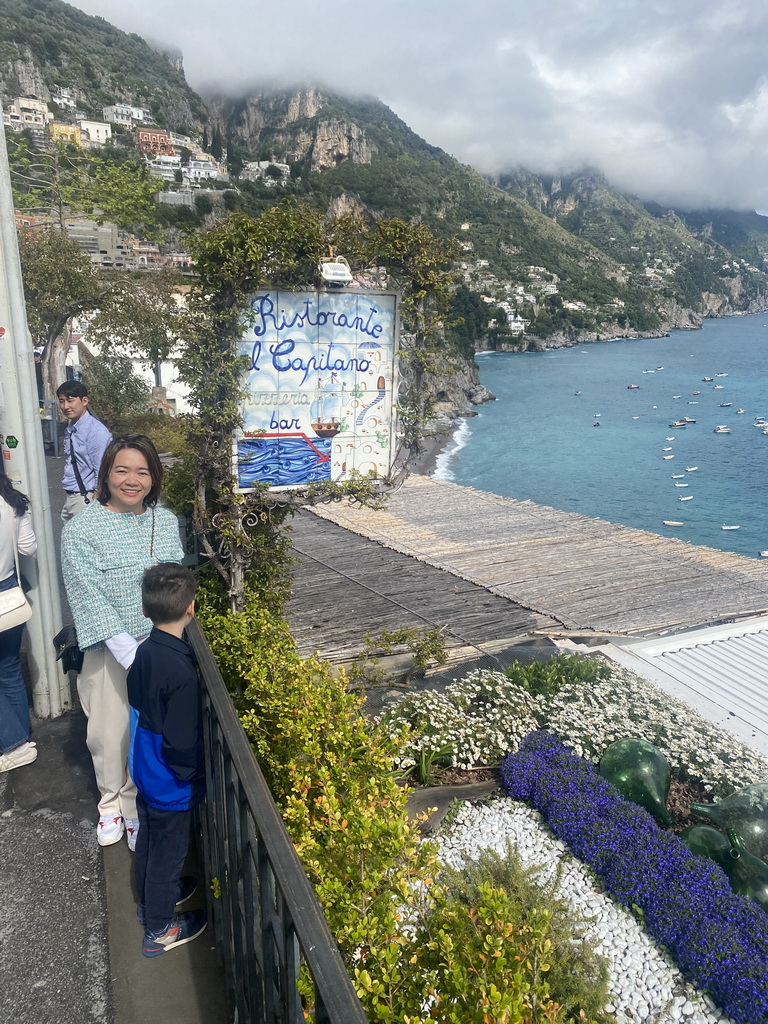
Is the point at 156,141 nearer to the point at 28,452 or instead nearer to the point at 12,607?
the point at 28,452

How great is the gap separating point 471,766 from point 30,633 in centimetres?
303

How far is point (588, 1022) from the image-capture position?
2900mm

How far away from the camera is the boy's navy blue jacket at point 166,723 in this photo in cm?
251

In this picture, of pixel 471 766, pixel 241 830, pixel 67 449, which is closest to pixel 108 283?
pixel 67 449

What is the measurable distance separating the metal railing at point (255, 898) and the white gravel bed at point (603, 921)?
1538 mm

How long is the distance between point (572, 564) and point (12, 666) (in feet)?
26.3

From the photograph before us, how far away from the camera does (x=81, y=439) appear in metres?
4.89

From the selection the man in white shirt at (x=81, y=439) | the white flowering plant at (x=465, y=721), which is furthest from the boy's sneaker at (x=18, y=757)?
the white flowering plant at (x=465, y=721)

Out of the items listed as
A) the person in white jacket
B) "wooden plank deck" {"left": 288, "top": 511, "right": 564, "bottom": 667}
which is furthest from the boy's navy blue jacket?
"wooden plank deck" {"left": 288, "top": 511, "right": 564, "bottom": 667}

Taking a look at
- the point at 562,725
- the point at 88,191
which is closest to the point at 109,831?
the point at 562,725

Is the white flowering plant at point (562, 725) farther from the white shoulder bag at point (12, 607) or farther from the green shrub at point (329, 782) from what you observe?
the white shoulder bag at point (12, 607)

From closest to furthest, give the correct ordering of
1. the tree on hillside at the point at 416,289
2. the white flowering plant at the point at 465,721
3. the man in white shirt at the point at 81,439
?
the tree on hillside at the point at 416,289 → the man in white shirt at the point at 81,439 → the white flowering plant at the point at 465,721

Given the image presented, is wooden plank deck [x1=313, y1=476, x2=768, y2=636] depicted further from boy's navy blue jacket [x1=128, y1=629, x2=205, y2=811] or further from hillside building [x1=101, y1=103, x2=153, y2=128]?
hillside building [x1=101, y1=103, x2=153, y2=128]

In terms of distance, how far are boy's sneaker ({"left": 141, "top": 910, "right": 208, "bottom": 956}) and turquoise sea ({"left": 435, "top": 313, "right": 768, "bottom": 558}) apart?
129 ft
